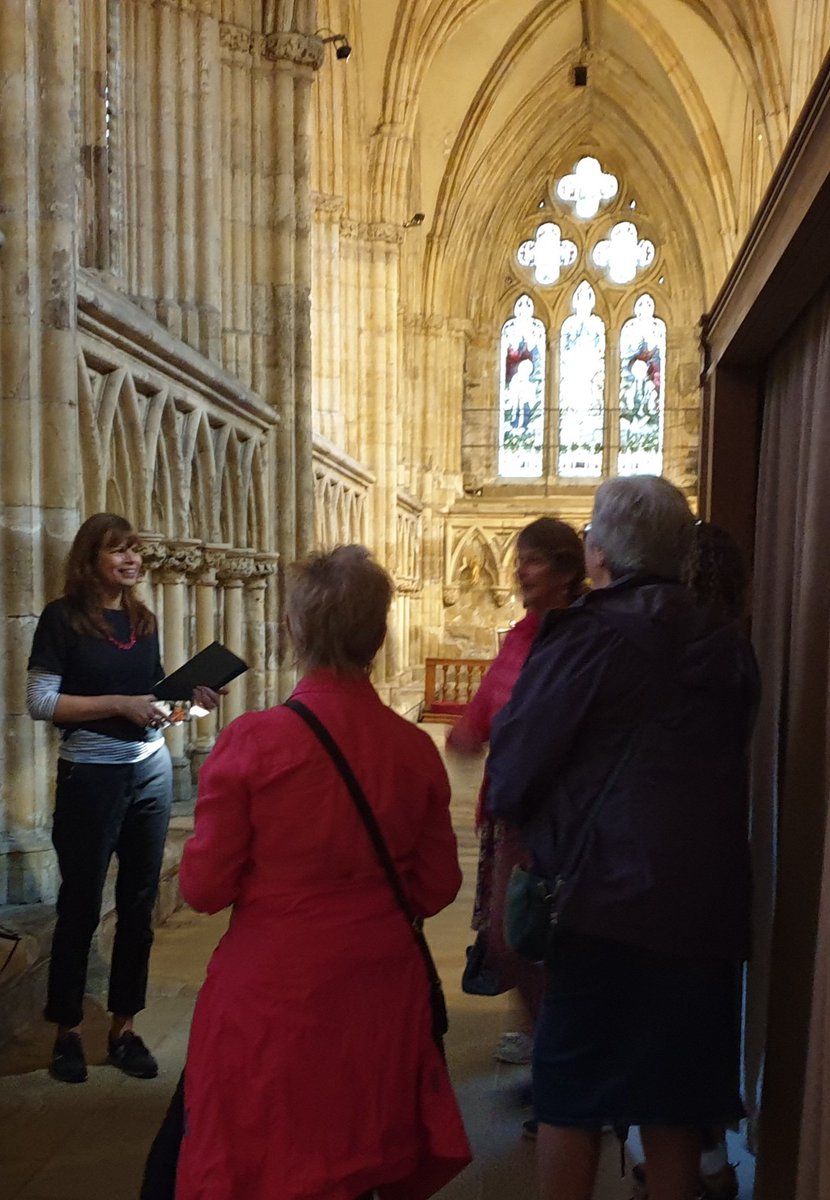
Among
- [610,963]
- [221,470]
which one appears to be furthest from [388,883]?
[221,470]

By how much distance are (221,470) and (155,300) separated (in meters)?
1.05

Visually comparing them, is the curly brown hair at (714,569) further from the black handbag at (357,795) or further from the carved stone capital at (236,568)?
the carved stone capital at (236,568)

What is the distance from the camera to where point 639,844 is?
5.53ft

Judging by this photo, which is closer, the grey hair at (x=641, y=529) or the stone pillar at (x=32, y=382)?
the grey hair at (x=641, y=529)

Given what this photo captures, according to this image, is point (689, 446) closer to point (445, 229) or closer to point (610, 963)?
point (445, 229)

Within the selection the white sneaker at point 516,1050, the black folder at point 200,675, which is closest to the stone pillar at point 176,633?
the black folder at point 200,675

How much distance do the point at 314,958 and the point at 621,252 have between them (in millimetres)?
19647

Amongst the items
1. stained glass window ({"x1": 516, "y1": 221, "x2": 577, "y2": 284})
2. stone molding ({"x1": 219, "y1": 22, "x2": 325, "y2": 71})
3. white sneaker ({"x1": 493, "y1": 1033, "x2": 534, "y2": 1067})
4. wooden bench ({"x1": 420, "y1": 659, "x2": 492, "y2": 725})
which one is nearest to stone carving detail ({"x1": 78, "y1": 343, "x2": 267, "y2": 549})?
stone molding ({"x1": 219, "y1": 22, "x2": 325, "y2": 71})

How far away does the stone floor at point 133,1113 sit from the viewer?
96.5 inches

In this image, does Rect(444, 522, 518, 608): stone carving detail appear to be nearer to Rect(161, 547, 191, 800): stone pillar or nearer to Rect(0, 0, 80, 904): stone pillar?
Rect(161, 547, 191, 800): stone pillar

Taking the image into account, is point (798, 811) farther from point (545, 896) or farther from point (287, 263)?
point (287, 263)

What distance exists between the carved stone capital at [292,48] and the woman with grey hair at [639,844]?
23.7 feet

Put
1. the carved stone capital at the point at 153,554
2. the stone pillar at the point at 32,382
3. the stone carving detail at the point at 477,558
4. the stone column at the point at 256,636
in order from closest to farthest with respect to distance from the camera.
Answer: the stone pillar at the point at 32,382
the carved stone capital at the point at 153,554
the stone column at the point at 256,636
the stone carving detail at the point at 477,558

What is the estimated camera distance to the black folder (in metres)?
2.89
